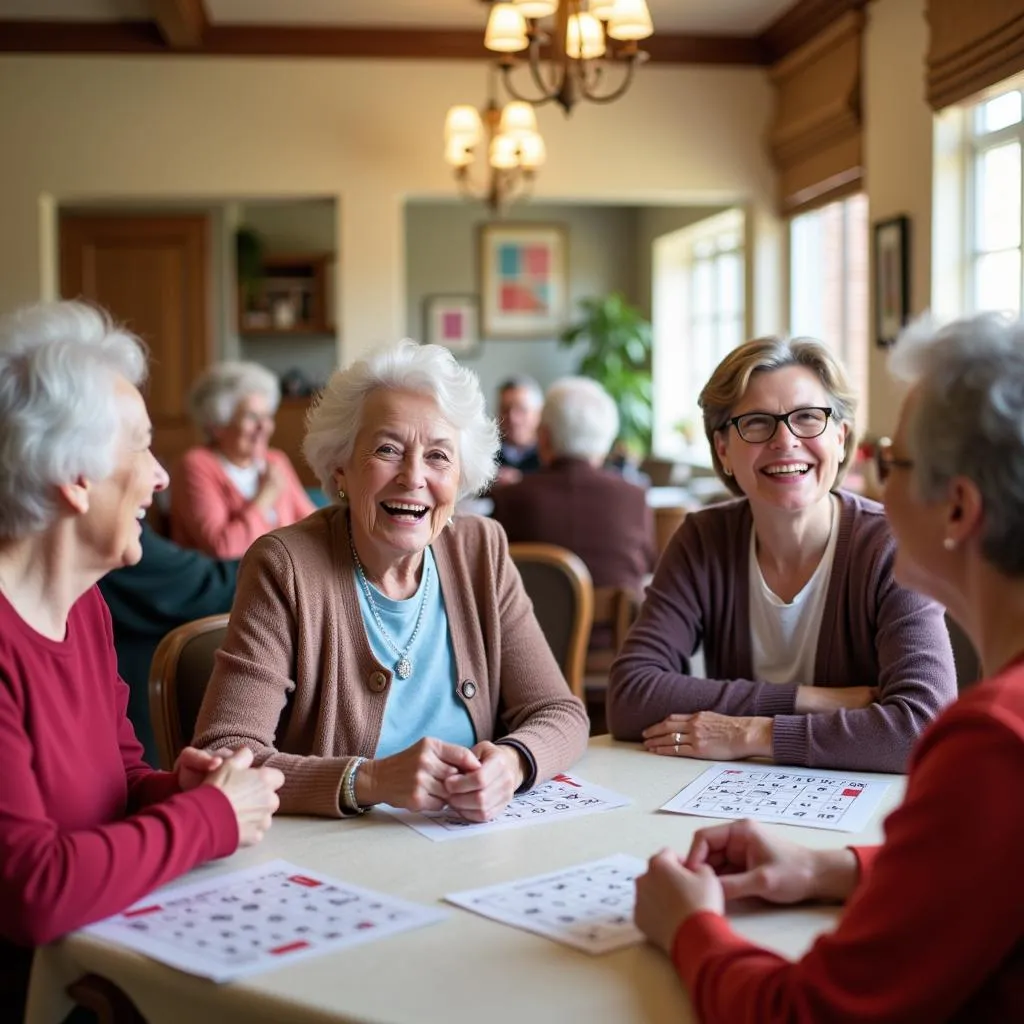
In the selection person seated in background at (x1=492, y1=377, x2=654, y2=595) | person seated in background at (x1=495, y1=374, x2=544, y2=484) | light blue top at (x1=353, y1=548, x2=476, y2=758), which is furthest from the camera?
person seated in background at (x1=495, y1=374, x2=544, y2=484)

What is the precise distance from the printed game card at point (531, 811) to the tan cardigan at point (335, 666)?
45 mm

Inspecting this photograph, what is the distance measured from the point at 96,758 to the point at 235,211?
8057 mm

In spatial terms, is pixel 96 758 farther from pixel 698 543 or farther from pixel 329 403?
pixel 698 543

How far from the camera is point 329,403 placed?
2092 mm

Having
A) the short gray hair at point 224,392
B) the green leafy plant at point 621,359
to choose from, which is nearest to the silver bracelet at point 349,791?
the short gray hair at point 224,392

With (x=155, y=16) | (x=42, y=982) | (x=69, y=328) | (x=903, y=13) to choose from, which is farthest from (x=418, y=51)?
(x=42, y=982)

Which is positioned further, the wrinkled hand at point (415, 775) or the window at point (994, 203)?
the window at point (994, 203)

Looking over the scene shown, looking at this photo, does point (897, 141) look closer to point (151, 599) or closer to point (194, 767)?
point (151, 599)

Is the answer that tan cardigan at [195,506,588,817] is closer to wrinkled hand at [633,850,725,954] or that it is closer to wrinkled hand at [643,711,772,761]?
wrinkled hand at [643,711,772,761]

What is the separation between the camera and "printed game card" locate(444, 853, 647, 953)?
4.33 feet

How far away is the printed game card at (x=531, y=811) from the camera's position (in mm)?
1684

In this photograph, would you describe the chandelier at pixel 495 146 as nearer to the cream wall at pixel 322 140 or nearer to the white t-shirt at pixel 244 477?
the cream wall at pixel 322 140

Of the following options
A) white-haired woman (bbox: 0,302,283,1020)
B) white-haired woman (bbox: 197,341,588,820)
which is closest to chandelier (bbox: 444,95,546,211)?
white-haired woman (bbox: 197,341,588,820)

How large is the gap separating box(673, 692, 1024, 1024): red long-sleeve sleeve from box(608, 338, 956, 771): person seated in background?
0.94 m
